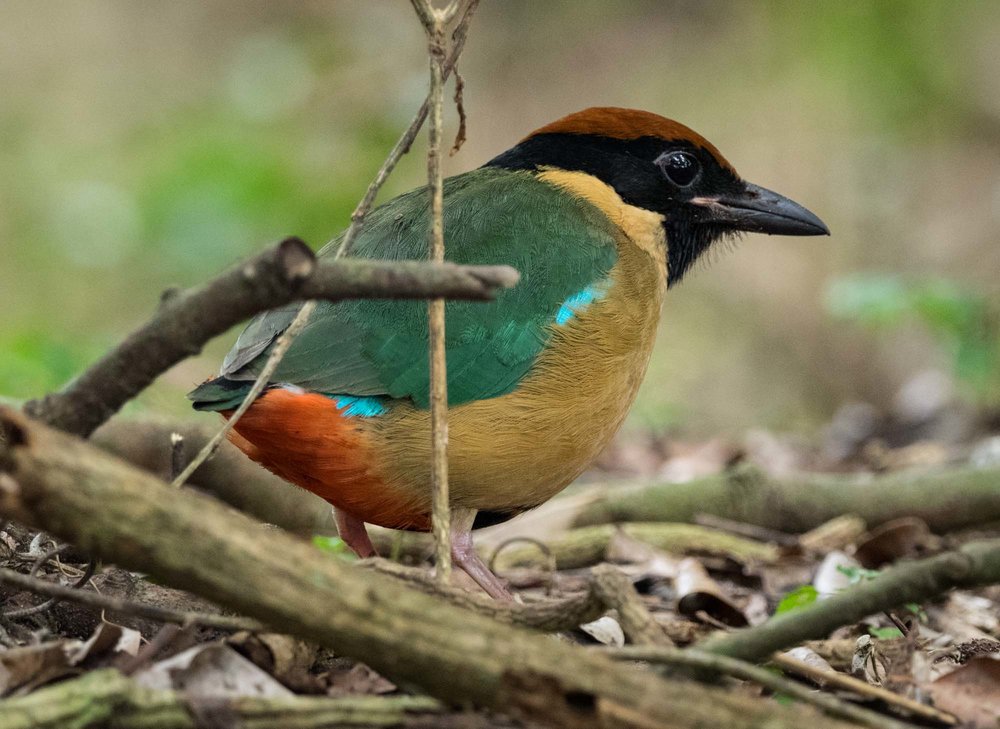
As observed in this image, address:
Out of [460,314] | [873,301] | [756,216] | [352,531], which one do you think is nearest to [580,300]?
[460,314]

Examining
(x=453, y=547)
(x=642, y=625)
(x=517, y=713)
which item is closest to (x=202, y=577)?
(x=517, y=713)

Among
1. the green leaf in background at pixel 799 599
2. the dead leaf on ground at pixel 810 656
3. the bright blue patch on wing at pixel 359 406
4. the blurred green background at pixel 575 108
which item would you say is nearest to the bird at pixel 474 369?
the bright blue patch on wing at pixel 359 406

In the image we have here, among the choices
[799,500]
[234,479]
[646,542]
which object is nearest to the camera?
[234,479]

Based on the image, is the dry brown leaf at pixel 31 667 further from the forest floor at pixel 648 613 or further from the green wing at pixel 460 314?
the green wing at pixel 460 314

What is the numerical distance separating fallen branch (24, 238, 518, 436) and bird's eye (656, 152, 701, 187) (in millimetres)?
→ 2316

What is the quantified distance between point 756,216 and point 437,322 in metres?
1.98

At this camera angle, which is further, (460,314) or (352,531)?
(352,531)

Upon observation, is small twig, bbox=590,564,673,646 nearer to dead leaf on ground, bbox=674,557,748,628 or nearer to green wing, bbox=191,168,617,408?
green wing, bbox=191,168,617,408

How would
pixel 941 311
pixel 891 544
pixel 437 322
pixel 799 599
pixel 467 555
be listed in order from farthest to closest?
pixel 941 311, pixel 891 544, pixel 467 555, pixel 799 599, pixel 437 322

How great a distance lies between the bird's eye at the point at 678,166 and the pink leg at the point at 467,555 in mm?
1365

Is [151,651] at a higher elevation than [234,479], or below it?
below

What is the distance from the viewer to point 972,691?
239cm

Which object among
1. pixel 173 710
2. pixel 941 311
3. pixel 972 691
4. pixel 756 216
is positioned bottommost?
pixel 173 710

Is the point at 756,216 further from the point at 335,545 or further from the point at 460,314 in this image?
the point at 335,545
